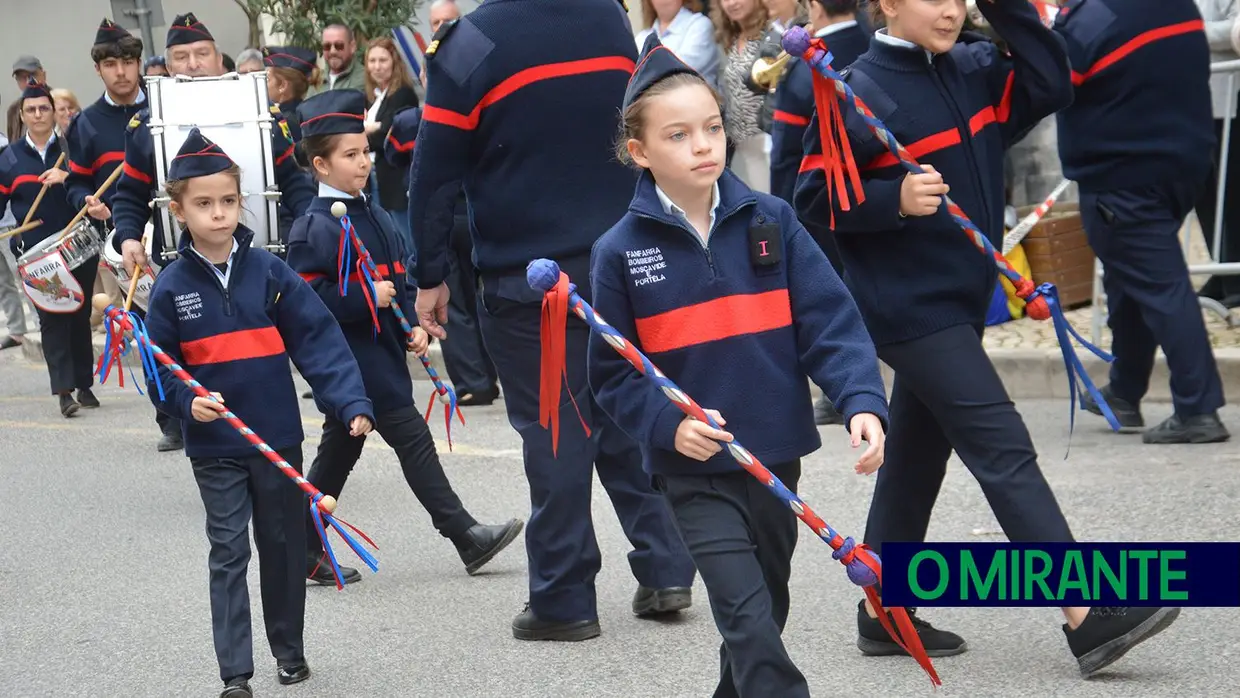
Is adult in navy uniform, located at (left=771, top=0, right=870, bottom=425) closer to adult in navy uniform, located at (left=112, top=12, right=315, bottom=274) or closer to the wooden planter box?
the wooden planter box

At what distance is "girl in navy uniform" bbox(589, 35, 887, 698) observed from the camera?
13.4 ft

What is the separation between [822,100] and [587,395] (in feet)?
4.37

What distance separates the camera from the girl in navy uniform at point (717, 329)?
4078 mm

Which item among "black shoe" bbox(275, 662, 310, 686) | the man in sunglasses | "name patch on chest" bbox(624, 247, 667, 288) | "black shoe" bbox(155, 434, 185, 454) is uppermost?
the man in sunglasses

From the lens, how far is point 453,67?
17.8 feet

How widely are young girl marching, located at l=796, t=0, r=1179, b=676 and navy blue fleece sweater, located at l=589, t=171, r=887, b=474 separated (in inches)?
23.0

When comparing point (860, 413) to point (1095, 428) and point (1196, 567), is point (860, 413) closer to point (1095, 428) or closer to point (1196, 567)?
point (1196, 567)

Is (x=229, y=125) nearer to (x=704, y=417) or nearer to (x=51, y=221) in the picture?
(x=704, y=417)

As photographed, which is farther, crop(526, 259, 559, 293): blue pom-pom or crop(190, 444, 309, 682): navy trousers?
crop(190, 444, 309, 682): navy trousers

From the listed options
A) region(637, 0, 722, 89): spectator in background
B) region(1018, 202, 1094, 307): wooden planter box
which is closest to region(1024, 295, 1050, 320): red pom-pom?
region(1018, 202, 1094, 307): wooden planter box

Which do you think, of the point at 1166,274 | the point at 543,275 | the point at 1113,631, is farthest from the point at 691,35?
the point at 543,275

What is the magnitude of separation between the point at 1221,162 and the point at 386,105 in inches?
191

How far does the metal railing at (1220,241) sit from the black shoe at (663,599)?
357cm

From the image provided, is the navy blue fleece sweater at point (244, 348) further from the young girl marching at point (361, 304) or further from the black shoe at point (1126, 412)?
the black shoe at point (1126, 412)
